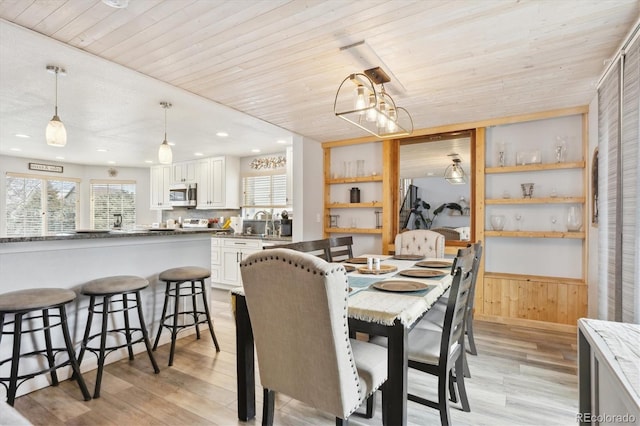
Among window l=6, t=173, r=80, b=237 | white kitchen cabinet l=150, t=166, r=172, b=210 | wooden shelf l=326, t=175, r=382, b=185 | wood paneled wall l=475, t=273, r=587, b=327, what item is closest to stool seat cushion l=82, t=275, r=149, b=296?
wooden shelf l=326, t=175, r=382, b=185

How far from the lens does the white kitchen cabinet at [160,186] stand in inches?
273

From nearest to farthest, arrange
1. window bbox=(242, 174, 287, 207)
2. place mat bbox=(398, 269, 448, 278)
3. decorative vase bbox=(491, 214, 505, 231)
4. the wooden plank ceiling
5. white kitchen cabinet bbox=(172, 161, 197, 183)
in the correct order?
the wooden plank ceiling < place mat bbox=(398, 269, 448, 278) < decorative vase bbox=(491, 214, 505, 231) < window bbox=(242, 174, 287, 207) < white kitchen cabinet bbox=(172, 161, 197, 183)

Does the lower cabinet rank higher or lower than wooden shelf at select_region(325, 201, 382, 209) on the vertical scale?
lower

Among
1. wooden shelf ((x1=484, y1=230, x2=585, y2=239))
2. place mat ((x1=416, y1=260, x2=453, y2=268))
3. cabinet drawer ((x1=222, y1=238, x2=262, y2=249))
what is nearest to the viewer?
place mat ((x1=416, y1=260, x2=453, y2=268))

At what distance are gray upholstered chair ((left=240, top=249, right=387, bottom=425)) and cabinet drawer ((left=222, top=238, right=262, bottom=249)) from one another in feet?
11.9

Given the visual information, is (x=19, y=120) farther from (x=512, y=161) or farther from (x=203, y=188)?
(x=512, y=161)

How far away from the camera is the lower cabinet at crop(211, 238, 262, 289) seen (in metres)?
5.18

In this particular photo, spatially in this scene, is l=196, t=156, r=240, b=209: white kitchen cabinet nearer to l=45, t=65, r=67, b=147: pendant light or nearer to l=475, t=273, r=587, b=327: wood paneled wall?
l=45, t=65, r=67, b=147: pendant light

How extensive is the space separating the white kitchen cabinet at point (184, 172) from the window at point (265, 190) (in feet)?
3.65

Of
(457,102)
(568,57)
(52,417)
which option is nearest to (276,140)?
(457,102)

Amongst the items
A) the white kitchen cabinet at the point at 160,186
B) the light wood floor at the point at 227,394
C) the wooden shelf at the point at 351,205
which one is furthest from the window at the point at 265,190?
the light wood floor at the point at 227,394

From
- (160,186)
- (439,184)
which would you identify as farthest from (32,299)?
(160,186)

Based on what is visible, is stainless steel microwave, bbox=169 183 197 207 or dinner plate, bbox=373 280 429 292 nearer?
dinner plate, bbox=373 280 429 292

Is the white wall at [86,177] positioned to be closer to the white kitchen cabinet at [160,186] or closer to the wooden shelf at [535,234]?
the white kitchen cabinet at [160,186]
